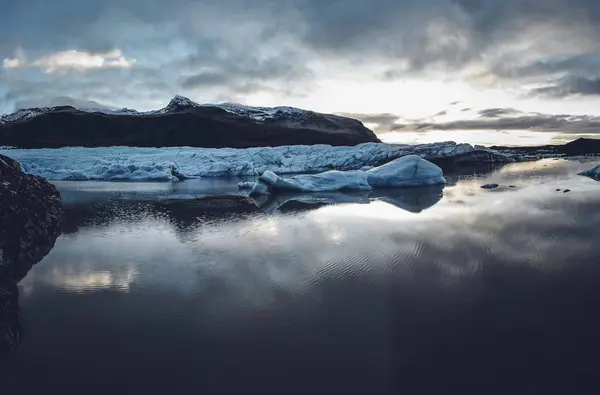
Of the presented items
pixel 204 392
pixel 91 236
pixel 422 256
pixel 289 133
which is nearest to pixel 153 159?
pixel 91 236

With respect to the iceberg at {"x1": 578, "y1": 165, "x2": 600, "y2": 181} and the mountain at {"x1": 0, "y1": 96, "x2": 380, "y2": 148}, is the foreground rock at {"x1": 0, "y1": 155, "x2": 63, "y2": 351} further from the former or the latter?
the mountain at {"x1": 0, "y1": 96, "x2": 380, "y2": 148}

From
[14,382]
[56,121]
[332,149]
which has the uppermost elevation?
[56,121]

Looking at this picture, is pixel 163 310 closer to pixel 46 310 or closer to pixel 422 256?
pixel 46 310

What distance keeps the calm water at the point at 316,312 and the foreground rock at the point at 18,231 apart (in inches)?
6.0

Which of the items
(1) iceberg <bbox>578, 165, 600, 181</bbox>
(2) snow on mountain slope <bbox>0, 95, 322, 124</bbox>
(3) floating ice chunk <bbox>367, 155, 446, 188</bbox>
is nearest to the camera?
(3) floating ice chunk <bbox>367, 155, 446, 188</bbox>

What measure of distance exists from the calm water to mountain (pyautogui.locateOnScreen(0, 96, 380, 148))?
60.0 m

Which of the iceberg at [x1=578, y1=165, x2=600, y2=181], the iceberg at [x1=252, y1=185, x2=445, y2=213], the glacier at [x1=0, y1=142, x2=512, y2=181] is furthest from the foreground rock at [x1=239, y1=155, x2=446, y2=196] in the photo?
the glacier at [x1=0, y1=142, x2=512, y2=181]

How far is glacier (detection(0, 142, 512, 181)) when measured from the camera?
86.4 feet

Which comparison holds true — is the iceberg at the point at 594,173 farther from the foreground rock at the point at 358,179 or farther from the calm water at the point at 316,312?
the calm water at the point at 316,312

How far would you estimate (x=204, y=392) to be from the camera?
8.95 feet

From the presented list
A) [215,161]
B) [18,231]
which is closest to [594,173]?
[18,231]

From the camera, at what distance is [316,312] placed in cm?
Result: 394

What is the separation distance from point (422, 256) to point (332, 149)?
1066 inches

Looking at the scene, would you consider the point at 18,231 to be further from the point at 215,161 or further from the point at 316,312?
the point at 215,161
